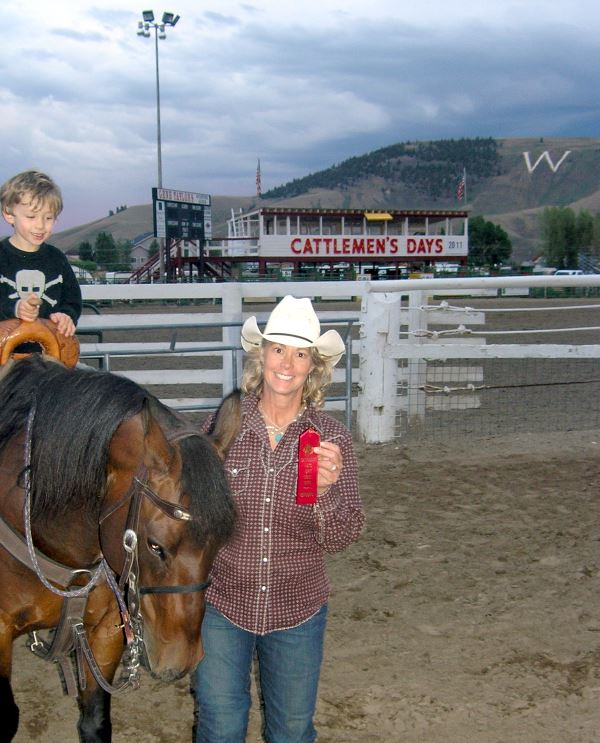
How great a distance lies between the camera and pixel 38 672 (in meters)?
3.14

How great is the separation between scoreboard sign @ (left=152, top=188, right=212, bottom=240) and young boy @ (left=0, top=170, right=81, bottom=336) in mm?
→ 32276

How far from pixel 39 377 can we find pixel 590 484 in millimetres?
4331

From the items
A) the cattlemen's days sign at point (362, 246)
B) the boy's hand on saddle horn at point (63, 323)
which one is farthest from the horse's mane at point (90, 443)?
the cattlemen's days sign at point (362, 246)

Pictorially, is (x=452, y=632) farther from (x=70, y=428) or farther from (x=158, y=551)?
(x=70, y=428)

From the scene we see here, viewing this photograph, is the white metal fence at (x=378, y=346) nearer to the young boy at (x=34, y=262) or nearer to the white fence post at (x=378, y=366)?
the white fence post at (x=378, y=366)

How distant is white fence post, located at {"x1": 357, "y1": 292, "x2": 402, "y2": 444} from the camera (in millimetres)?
6348

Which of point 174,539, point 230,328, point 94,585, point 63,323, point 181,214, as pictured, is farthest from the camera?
point 181,214

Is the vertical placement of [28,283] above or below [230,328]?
above

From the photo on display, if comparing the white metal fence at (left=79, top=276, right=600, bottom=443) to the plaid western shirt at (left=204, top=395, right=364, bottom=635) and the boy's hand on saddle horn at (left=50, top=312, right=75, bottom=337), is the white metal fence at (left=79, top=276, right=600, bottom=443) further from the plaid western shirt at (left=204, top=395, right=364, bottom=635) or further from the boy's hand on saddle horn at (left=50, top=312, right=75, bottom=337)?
the plaid western shirt at (left=204, top=395, right=364, bottom=635)

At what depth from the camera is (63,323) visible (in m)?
2.57

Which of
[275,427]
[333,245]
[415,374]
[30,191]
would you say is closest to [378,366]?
[415,374]

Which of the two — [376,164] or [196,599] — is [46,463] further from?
[376,164]

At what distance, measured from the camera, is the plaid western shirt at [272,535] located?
1958 mm

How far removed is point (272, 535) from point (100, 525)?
1.51 feet
